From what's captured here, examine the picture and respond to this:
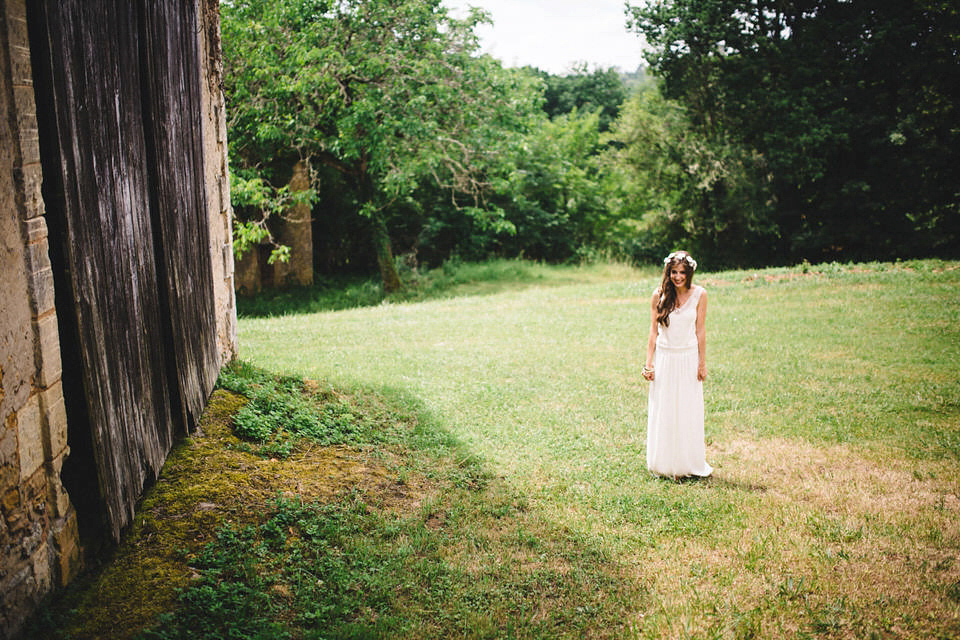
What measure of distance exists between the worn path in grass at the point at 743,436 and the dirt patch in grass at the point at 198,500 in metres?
1.19

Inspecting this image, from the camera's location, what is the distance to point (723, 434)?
685cm

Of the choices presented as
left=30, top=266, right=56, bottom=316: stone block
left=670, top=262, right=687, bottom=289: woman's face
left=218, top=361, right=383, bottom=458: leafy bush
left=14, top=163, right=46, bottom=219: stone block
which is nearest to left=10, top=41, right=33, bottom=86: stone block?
left=14, top=163, right=46, bottom=219: stone block

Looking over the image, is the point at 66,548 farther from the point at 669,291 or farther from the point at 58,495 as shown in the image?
the point at 669,291

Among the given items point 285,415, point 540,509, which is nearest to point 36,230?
point 285,415

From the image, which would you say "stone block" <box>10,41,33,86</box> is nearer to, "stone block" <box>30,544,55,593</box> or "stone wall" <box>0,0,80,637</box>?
"stone wall" <box>0,0,80,637</box>

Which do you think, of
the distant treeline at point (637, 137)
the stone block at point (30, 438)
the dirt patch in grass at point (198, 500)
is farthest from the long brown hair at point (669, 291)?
the distant treeline at point (637, 137)

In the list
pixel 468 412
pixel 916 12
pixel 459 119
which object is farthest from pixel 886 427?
pixel 916 12

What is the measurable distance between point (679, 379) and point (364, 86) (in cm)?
1305

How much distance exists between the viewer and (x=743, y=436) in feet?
22.2

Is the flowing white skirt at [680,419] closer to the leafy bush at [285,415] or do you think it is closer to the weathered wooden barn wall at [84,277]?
the leafy bush at [285,415]

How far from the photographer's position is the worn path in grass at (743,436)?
13.0 feet

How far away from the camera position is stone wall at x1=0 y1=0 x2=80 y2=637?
2959 mm

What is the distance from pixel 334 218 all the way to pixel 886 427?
20.3m

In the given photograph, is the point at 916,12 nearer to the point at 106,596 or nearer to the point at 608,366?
the point at 608,366
